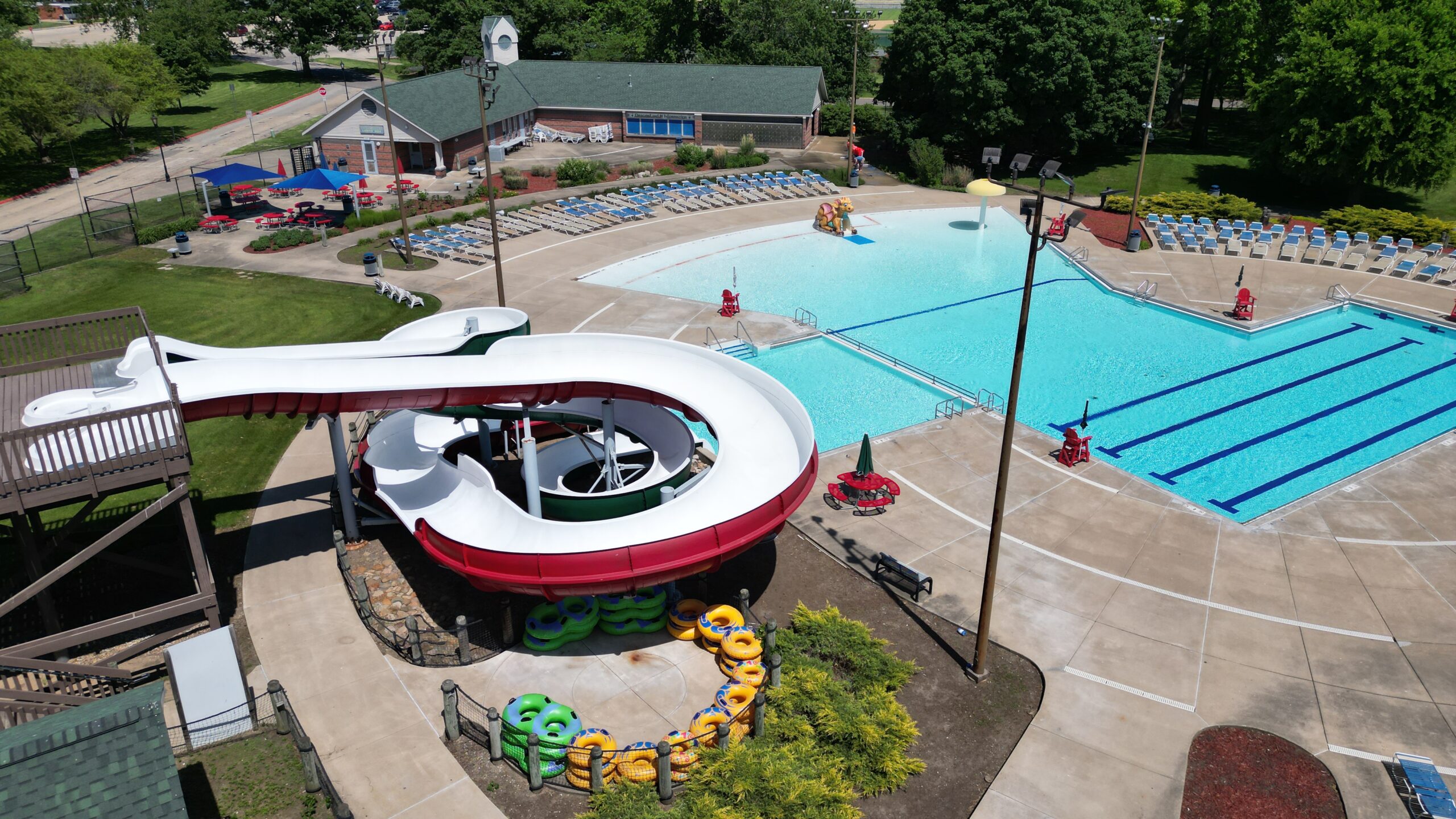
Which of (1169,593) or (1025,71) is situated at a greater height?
(1025,71)

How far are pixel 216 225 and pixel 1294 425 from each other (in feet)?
158

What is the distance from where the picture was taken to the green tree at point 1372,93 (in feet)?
156

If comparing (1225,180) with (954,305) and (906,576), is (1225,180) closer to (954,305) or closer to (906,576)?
(954,305)

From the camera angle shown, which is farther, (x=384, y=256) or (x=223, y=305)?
(x=384, y=256)

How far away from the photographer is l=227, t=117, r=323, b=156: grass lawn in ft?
219

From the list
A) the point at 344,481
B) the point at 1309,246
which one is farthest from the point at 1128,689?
the point at 1309,246

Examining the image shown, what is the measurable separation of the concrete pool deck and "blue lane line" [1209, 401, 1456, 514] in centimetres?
128

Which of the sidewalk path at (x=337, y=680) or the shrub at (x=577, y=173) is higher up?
the shrub at (x=577, y=173)

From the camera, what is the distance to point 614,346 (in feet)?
75.0

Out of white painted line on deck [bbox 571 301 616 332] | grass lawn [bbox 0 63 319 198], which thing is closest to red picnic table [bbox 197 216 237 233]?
grass lawn [bbox 0 63 319 198]

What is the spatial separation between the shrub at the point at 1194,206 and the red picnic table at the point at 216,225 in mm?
46893

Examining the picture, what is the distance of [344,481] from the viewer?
887 inches

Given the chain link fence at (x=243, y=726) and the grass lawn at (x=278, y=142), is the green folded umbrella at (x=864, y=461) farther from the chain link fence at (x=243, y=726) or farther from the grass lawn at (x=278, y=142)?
the grass lawn at (x=278, y=142)

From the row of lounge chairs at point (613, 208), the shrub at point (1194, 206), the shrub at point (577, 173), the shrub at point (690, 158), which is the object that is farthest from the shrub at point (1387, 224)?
the shrub at point (577, 173)
